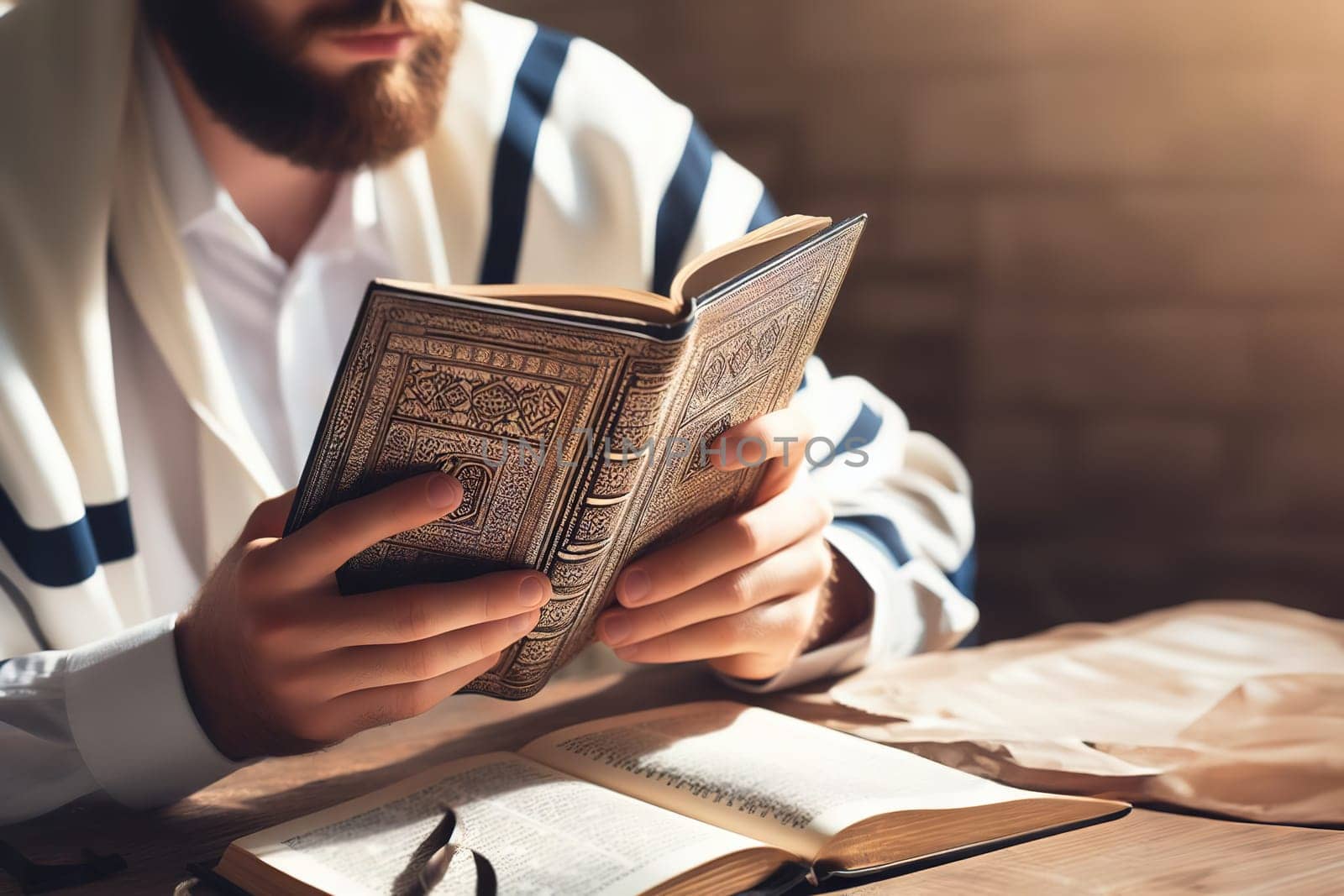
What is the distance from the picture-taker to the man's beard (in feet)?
4.27

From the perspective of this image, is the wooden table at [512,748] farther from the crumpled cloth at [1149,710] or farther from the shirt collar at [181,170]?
the shirt collar at [181,170]

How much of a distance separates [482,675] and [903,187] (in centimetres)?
134

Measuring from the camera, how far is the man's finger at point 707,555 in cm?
94

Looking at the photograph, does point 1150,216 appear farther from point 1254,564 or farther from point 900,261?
point 1254,564

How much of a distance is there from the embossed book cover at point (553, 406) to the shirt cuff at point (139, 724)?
0.60ft

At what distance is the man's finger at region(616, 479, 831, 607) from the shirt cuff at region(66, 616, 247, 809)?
12.8 inches

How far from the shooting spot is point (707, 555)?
3.12ft

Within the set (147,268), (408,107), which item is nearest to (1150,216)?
(408,107)

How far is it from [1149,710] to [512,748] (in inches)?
20.9

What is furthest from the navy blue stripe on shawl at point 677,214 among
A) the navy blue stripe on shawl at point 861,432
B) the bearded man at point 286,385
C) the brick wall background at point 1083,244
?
the brick wall background at point 1083,244

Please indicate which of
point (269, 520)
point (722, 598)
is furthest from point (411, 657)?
point (722, 598)

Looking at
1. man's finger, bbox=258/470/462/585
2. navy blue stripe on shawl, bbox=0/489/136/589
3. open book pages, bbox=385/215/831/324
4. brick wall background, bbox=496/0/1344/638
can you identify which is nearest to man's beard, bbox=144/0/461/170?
navy blue stripe on shawl, bbox=0/489/136/589

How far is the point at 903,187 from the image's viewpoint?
2.04 m

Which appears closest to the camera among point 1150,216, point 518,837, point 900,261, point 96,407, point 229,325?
point 518,837
